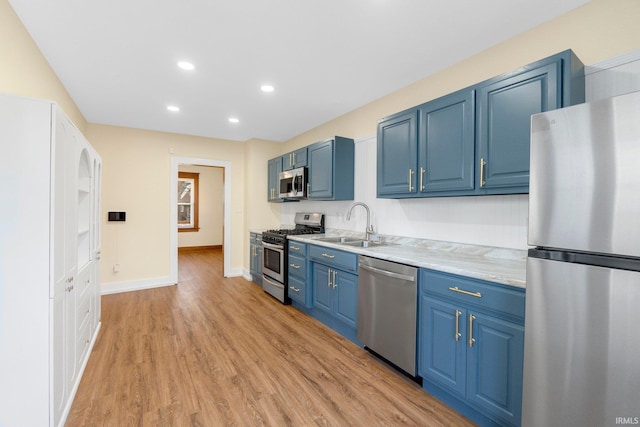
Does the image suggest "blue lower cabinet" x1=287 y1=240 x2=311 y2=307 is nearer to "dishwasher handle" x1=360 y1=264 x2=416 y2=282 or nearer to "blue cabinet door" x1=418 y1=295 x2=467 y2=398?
→ "dishwasher handle" x1=360 y1=264 x2=416 y2=282

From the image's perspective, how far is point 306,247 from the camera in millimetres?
3482

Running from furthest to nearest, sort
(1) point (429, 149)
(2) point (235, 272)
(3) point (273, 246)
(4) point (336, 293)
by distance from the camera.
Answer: (2) point (235, 272), (3) point (273, 246), (4) point (336, 293), (1) point (429, 149)

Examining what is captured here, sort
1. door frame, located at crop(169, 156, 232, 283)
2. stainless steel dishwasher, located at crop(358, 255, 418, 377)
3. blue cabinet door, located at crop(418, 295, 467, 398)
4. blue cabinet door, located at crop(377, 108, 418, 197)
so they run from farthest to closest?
door frame, located at crop(169, 156, 232, 283) < blue cabinet door, located at crop(377, 108, 418, 197) < stainless steel dishwasher, located at crop(358, 255, 418, 377) < blue cabinet door, located at crop(418, 295, 467, 398)

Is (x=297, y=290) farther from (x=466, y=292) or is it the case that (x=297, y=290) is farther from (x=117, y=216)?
(x=117, y=216)

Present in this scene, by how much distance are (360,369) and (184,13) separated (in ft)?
9.64

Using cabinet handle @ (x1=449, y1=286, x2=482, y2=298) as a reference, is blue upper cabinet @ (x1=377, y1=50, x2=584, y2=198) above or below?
above

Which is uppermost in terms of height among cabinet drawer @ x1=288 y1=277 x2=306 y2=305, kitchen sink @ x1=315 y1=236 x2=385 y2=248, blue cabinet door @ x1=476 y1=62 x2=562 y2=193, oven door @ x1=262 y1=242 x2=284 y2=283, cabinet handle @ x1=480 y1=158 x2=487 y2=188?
blue cabinet door @ x1=476 y1=62 x2=562 y2=193

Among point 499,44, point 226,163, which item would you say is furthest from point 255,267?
point 499,44

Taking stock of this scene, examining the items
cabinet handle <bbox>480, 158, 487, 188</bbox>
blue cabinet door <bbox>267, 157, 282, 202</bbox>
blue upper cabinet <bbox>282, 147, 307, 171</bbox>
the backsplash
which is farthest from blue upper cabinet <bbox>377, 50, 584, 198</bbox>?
blue cabinet door <bbox>267, 157, 282, 202</bbox>

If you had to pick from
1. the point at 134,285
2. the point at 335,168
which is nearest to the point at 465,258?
the point at 335,168

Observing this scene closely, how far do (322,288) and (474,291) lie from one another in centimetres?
179

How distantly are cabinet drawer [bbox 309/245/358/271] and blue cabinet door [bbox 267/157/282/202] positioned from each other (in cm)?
195

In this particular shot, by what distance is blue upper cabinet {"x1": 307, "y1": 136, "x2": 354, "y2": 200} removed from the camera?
3.61 meters

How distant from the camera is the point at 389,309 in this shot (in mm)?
2283
